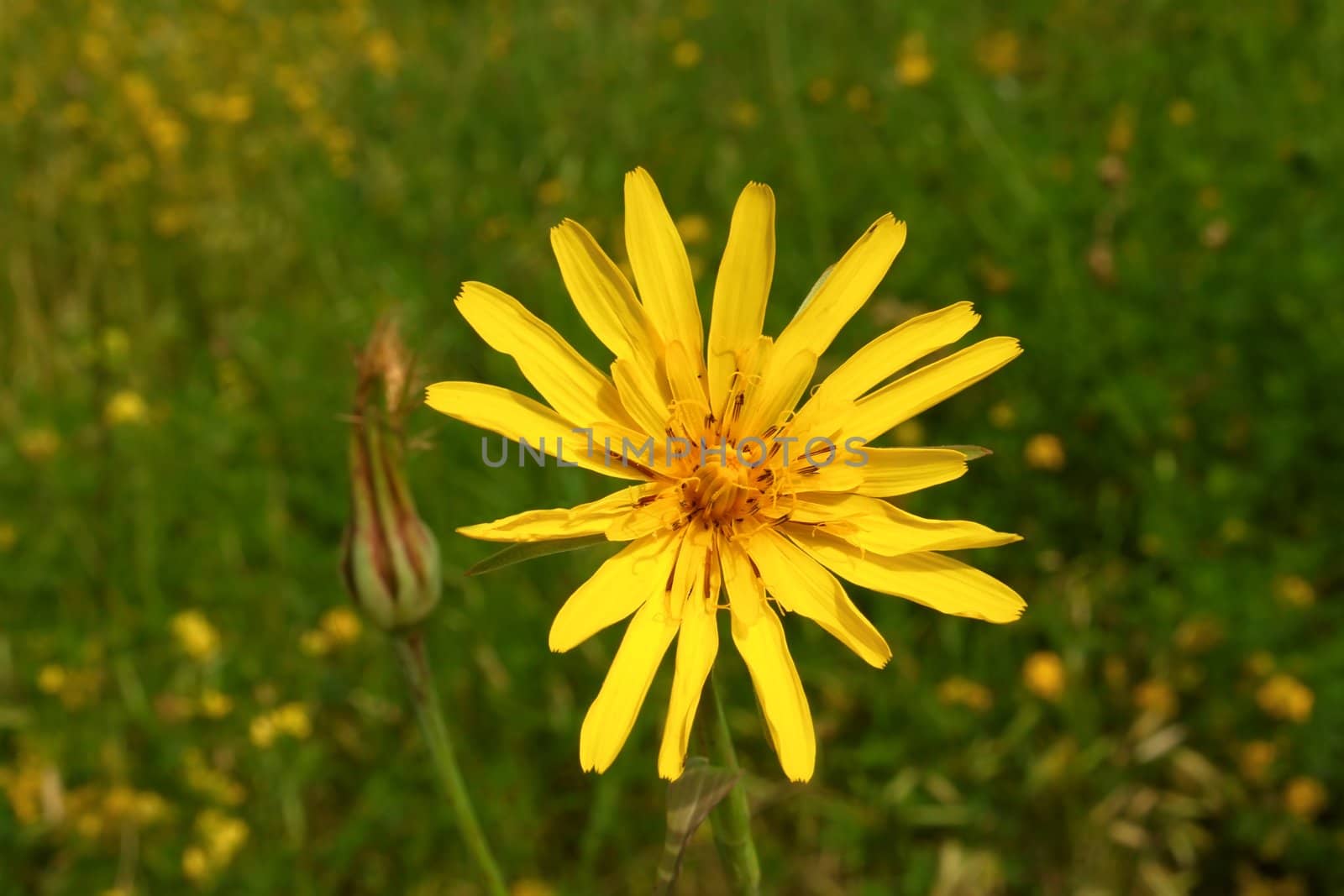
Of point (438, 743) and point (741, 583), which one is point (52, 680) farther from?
point (741, 583)

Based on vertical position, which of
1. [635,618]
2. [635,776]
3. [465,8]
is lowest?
[635,776]

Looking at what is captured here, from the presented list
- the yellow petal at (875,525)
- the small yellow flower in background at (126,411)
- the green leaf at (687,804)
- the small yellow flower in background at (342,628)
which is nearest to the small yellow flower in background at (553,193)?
the small yellow flower in background at (126,411)

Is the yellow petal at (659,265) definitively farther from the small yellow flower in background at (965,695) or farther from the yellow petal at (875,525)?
the small yellow flower in background at (965,695)

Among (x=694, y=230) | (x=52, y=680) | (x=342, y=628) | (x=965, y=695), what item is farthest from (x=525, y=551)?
(x=694, y=230)

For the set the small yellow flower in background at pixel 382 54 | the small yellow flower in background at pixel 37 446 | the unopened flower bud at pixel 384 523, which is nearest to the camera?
the unopened flower bud at pixel 384 523

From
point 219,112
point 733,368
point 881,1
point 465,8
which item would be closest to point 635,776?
point 733,368

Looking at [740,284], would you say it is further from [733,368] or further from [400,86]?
[400,86]

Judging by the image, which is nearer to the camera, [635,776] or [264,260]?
[635,776]
